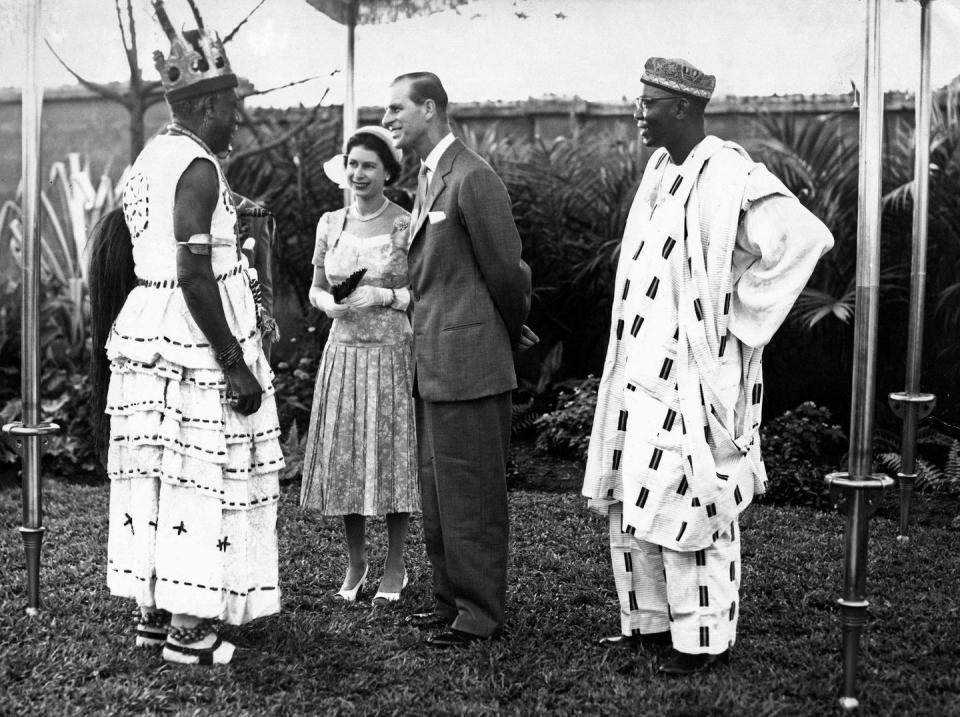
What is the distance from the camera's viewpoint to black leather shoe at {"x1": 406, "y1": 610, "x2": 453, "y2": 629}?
15.6 ft

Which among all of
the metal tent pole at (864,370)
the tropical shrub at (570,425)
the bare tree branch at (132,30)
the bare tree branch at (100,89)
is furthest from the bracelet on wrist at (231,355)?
the bare tree branch at (100,89)

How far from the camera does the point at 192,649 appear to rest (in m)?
4.23

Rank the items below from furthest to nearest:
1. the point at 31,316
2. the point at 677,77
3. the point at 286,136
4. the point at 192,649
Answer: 1. the point at 286,136
2. the point at 31,316
3. the point at 192,649
4. the point at 677,77

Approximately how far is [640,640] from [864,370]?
144 cm

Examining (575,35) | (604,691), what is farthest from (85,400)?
(604,691)

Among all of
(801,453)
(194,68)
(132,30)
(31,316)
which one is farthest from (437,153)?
(132,30)

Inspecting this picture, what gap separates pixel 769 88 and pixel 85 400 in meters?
5.63

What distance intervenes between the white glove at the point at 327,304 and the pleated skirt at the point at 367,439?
0.17 m

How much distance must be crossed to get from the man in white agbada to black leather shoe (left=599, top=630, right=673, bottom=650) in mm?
192

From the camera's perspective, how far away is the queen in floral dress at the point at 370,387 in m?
5.11

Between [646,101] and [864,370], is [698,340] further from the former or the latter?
[646,101]

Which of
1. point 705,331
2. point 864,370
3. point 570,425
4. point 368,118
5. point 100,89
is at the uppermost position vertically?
point 100,89

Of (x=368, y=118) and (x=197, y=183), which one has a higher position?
(x=368, y=118)

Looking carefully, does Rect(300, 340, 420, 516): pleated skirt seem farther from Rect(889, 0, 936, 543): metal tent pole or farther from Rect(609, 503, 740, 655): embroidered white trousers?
Rect(889, 0, 936, 543): metal tent pole
